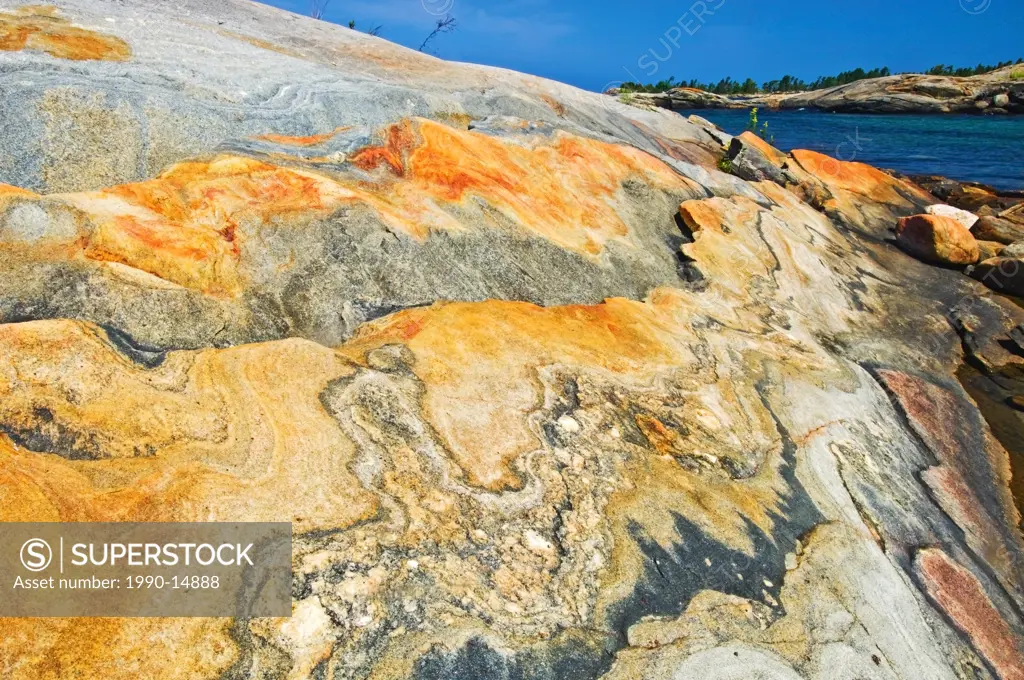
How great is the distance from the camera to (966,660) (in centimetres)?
569

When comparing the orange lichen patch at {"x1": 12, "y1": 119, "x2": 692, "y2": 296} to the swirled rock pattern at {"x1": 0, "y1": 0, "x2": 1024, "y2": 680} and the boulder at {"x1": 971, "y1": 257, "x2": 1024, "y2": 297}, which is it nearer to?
the swirled rock pattern at {"x1": 0, "y1": 0, "x2": 1024, "y2": 680}

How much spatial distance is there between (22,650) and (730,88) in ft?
470

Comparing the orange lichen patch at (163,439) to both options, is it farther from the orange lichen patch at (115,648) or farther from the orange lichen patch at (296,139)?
the orange lichen patch at (296,139)

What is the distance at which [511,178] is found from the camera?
10.5 metres

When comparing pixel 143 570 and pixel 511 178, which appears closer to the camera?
pixel 143 570

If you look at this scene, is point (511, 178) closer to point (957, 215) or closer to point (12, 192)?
point (12, 192)

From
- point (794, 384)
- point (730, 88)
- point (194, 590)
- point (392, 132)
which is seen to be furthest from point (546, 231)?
point (730, 88)

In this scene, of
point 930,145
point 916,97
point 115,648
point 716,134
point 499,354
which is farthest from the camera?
point 916,97

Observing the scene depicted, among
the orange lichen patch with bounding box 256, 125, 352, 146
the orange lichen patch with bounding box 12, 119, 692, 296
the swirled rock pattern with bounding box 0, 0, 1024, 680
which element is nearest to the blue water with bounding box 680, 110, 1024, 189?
the swirled rock pattern with bounding box 0, 0, 1024, 680

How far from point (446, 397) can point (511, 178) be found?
5621mm

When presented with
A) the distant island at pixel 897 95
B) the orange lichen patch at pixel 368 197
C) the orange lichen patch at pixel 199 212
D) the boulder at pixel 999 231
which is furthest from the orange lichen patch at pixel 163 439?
the distant island at pixel 897 95

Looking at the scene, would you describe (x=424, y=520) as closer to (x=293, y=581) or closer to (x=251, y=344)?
(x=293, y=581)

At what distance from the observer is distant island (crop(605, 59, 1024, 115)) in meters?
77.9

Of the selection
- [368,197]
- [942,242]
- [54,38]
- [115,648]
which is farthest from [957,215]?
[115,648]
